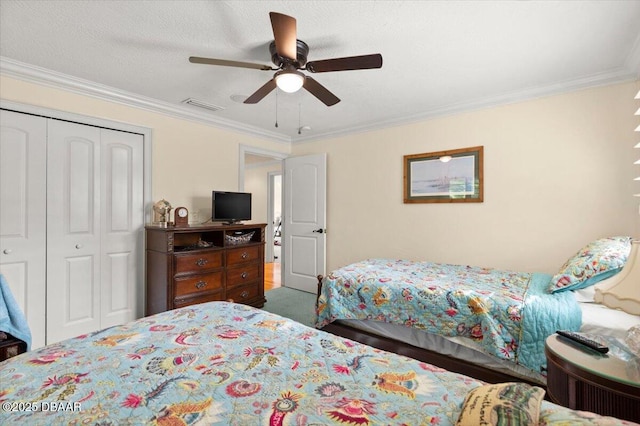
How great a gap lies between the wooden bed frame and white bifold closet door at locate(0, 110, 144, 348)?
2.27 meters

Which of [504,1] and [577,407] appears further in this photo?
[504,1]

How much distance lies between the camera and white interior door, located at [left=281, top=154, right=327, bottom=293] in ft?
14.9

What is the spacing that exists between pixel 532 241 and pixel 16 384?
12.3 feet

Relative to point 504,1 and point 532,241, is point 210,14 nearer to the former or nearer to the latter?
point 504,1

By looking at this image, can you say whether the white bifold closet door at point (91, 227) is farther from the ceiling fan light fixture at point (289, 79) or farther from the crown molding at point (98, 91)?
the ceiling fan light fixture at point (289, 79)

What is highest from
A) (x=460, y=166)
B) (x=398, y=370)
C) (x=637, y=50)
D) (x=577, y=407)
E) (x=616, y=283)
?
(x=637, y=50)

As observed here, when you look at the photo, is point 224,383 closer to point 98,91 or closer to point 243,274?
point 243,274

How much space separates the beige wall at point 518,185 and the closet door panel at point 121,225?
268 cm

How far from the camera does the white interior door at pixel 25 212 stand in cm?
251

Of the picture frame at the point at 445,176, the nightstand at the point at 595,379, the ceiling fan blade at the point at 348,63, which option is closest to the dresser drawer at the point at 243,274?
the picture frame at the point at 445,176

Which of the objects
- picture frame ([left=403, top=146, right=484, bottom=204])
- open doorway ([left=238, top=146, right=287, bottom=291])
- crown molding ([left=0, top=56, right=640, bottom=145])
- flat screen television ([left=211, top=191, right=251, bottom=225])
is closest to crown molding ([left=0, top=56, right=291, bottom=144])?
crown molding ([left=0, top=56, right=640, bottom=145])

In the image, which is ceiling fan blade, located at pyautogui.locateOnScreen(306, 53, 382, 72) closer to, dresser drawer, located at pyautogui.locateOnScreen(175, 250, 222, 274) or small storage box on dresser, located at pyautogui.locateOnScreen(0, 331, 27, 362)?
dresser drawer, located at pyautogui.locateOnScreen(175, 250, 222, 274)

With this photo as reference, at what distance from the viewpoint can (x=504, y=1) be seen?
5.79 ft

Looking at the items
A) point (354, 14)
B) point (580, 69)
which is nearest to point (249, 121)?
point (354, 14)
